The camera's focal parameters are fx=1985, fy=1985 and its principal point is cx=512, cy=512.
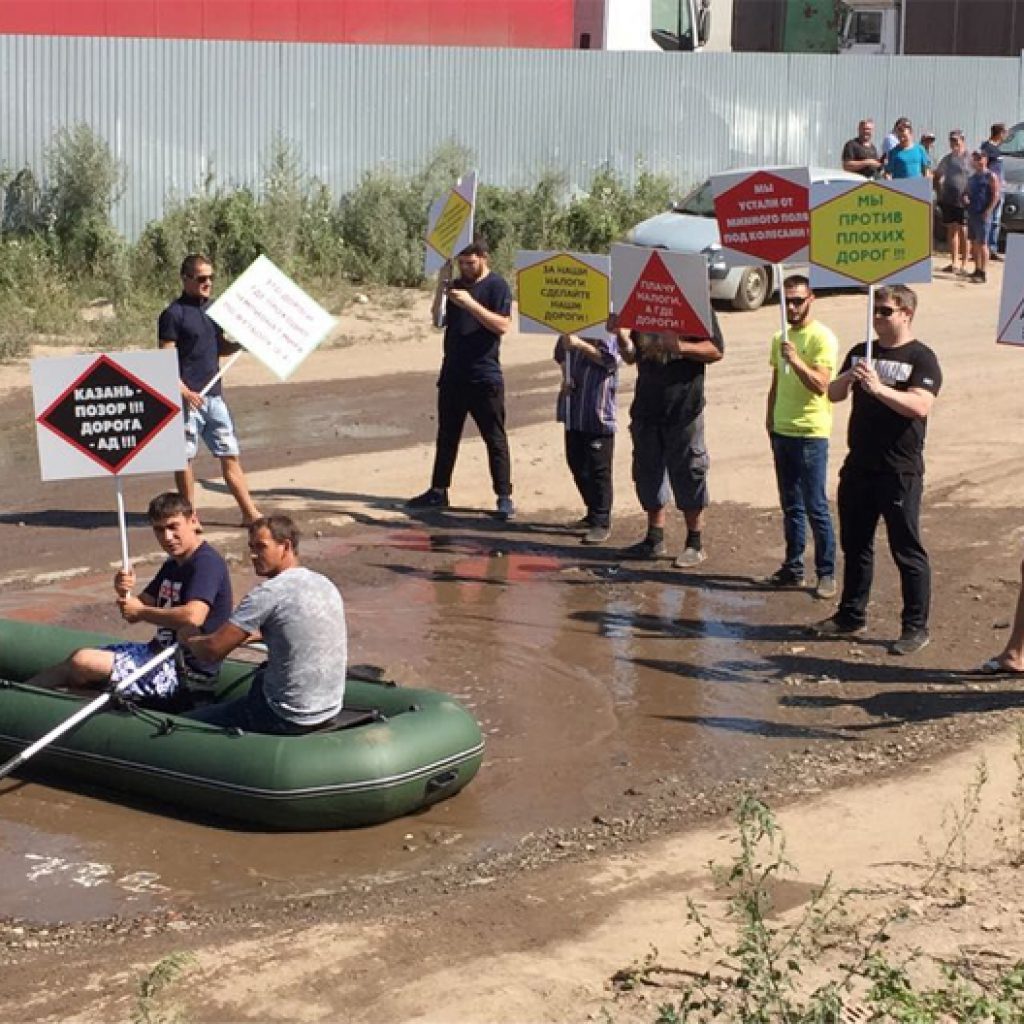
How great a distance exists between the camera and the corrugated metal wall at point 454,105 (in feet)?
80.9

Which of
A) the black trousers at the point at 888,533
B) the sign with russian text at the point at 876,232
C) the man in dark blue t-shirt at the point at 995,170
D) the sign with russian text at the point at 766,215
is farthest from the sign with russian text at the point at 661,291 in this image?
the man in dark blue t-shirt at the point at 995,170

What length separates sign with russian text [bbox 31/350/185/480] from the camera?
34.2 feet

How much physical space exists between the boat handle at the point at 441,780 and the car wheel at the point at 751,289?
49.4 ft

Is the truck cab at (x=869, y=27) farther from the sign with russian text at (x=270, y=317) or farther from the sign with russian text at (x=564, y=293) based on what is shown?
the sign with russian text at (x=270, y=317)

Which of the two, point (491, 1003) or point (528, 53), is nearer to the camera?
point (491, 1003)

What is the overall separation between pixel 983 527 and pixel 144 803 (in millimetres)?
7445

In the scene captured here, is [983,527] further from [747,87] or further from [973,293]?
[747,87]

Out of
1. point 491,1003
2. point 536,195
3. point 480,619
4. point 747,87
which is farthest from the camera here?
point 747,87

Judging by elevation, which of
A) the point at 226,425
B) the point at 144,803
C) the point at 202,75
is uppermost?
the point at 202,75

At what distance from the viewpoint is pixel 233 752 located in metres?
8.77

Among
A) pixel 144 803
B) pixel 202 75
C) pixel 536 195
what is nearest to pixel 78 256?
pixel 202 75

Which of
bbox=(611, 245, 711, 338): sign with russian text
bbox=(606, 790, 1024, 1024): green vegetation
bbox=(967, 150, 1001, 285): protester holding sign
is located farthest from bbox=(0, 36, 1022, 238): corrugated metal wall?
bbox=(606, 790, 1024, 1024): green vegetation

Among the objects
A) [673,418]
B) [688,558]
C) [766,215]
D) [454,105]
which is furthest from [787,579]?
[454,105]

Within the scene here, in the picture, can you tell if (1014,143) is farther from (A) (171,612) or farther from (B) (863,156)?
(A) (171,612)
